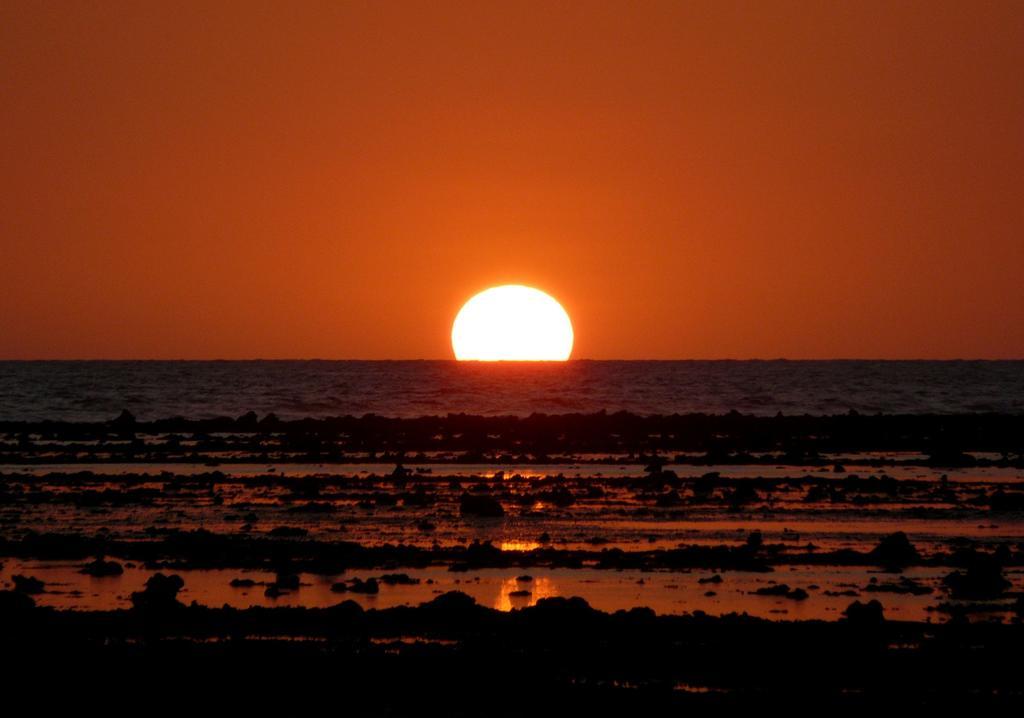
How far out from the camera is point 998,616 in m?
17.0

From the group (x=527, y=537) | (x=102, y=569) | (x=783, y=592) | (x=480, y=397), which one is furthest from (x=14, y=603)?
(x=480, y=397)

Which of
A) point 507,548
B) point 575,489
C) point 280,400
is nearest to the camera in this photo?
point 507,548

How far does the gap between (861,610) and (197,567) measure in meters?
9.71

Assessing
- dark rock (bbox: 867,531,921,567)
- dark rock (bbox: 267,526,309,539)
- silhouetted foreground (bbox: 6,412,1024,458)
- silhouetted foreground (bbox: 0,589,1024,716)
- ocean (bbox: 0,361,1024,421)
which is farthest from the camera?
ocean (bbox: 0,361,1024,421)

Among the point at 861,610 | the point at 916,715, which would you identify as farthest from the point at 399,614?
the point at 916,715

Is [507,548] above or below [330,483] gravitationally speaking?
below

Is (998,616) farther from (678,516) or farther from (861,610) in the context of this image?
(678,516)

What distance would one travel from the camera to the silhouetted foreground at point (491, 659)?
13109 mm

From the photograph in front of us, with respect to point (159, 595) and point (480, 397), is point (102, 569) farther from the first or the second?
point (480, 397)

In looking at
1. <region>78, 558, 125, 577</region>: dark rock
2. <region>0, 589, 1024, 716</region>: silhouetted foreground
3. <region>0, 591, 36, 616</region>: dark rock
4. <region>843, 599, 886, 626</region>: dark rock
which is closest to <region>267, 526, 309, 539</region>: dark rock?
<region>78, 558, 125, 577</region>: dark rock

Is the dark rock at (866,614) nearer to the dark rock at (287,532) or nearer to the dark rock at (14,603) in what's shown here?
the dark rock at (14,603)

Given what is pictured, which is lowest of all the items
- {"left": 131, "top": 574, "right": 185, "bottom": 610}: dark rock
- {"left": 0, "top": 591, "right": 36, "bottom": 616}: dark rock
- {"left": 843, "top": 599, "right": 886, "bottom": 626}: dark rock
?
{"left": 843, "top": 599, "right": 886, "bottom": 626}: dark rock

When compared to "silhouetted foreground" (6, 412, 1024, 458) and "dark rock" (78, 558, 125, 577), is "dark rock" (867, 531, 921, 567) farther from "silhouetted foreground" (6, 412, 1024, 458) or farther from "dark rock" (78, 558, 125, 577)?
"silhouetted foreground" (6, 412, 1024, 458)

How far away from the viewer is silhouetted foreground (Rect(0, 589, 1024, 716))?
13109 millimetres
